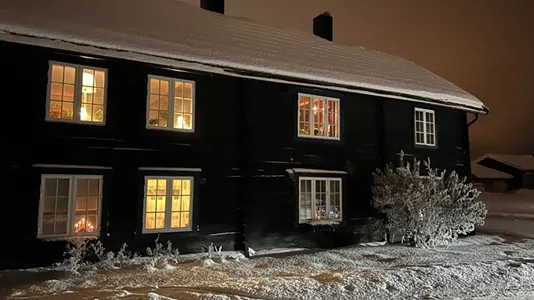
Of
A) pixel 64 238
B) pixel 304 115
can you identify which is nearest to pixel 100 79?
pixel 64 238

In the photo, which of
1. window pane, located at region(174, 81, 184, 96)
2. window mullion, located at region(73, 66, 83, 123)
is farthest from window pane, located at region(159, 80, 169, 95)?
window mullion, located at region(73, 66, 83, 123)

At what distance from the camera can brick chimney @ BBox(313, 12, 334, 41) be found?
68.0 ft

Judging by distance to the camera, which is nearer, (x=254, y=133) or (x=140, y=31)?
(x=140, y=31)

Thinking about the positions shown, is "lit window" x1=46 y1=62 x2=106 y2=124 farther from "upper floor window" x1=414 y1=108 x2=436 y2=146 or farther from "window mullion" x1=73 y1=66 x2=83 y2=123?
"upper floor window" x1=414 y1=108 x2=436 y2=146

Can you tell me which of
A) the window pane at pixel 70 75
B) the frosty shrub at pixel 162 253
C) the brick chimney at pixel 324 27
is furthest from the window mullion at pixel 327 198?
the brick chimney at pixel 324 27

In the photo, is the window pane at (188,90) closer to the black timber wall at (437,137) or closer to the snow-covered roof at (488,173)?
the black timber wall at (437,137)

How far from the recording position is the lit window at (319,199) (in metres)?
13.9

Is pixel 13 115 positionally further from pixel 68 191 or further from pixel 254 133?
pixel 254 133

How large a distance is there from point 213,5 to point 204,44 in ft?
18.5

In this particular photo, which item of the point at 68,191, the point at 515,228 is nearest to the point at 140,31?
the point at 68,191

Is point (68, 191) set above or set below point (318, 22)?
below

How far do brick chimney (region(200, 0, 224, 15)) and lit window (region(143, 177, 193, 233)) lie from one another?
861 centimetres

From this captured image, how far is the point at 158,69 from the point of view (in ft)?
39.5

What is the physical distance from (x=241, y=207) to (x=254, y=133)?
2.35m
